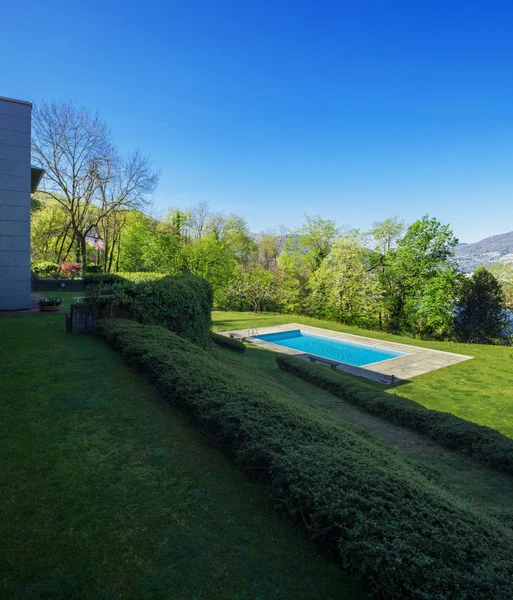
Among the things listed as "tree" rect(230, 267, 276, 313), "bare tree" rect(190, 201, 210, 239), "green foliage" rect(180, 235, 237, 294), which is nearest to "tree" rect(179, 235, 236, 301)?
"green foliage" rect(180, 235, 237, 294)

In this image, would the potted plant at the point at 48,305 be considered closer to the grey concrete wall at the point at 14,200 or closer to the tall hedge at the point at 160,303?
the grey concrete wall at the point at 14,200

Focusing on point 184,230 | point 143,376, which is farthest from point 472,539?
point 184,230

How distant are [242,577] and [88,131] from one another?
27.5 metres

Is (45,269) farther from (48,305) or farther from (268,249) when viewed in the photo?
(268,249)

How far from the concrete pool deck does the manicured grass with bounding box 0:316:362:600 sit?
1061cm

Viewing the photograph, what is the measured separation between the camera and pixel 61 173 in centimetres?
2347

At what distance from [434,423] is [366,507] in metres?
5.52

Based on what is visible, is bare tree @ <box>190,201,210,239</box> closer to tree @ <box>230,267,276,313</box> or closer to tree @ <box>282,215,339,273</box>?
tree @ <box>282,215,339,273</box>

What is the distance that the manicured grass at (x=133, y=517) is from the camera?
2.19 meters

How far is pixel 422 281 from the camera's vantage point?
27328mm

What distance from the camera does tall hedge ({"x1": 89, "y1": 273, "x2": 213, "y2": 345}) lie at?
922 centimetres

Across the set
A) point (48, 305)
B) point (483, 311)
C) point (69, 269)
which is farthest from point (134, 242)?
point (483, 311)

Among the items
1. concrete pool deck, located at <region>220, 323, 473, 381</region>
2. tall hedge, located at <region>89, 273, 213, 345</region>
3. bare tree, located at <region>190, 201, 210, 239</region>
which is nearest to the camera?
tall hedge, located at <region>89, 273, 213, 345</region>

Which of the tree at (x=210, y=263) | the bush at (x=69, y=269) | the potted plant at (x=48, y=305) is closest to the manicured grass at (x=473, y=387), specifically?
the potted plant at (x=48, y=305)
